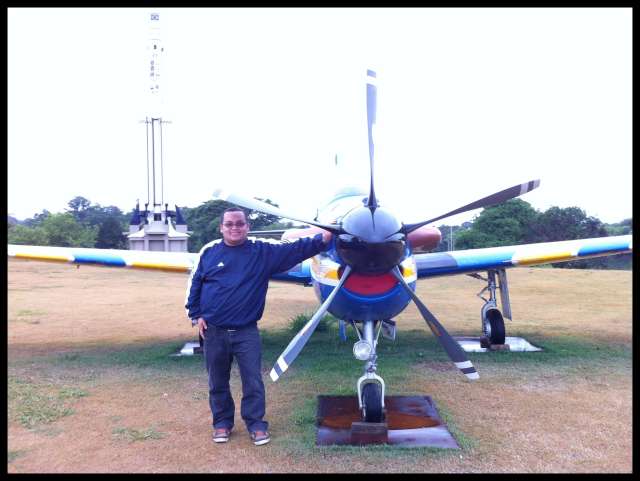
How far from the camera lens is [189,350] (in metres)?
9.23

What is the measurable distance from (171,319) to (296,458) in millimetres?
9394

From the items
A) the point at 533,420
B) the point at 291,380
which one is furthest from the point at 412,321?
the point at 533,420

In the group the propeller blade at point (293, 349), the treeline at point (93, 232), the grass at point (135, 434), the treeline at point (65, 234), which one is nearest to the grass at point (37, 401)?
the grass at point (135, 434)

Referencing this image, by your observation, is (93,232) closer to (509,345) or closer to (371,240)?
(509,345)

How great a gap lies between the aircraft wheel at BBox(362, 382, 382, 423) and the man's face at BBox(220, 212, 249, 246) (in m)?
2.11

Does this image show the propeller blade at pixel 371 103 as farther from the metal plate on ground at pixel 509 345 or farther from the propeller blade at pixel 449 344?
the metal plate on ground at pixel 509 345

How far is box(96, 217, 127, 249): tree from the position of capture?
50.0 metres

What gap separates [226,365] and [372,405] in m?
1.57

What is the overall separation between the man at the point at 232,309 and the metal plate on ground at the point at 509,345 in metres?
4.74

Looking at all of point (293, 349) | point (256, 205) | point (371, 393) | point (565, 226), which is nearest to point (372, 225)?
point (256, 205)

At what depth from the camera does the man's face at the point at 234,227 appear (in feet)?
17.1

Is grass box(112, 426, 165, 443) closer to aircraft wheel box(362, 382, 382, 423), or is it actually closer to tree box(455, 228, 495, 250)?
aircraft wheel box(362, 382, 382, 423)

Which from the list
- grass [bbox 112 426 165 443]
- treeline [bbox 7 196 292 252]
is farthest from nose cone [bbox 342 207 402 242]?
treeline [bbox 7 196 292 252]

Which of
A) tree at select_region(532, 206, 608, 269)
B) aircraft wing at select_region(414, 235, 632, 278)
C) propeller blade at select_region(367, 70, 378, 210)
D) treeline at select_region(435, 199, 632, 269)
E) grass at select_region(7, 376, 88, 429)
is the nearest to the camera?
propeller blade at select_region(367, 70, 378, 210)
